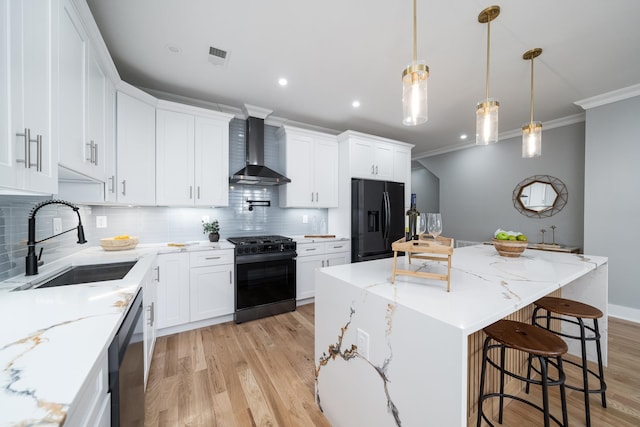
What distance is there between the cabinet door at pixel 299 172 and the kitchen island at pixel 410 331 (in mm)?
2051

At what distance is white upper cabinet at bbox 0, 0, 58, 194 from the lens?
0.84 metres

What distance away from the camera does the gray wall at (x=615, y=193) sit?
2898mm

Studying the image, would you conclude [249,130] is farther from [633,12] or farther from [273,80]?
[633,12]

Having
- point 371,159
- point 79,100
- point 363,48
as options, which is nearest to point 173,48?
point 79,100

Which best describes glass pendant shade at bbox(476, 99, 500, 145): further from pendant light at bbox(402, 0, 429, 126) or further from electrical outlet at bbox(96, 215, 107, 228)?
electrical outlet at bbox(96, 215, 107, 228)

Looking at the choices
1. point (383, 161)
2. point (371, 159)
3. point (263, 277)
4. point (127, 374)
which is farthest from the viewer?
point (383, 161)

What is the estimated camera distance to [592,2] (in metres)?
1.68

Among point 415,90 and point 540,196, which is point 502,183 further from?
point 415,90

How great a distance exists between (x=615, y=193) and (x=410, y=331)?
391 centimetres

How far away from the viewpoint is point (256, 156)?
328 cm

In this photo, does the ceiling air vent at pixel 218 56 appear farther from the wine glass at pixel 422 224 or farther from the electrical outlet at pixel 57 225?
the wine glass at pixel 422 224

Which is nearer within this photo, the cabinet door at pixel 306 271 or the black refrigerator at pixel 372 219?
the cabinet door at pixel 306 271

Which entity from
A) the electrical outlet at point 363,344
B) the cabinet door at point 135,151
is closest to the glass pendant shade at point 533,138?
the electrical outlet at point 363,344

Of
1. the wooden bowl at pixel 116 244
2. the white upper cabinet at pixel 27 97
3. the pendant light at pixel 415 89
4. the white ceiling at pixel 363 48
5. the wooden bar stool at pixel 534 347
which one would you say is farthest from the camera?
the wooden bowl at pixel 116 244
